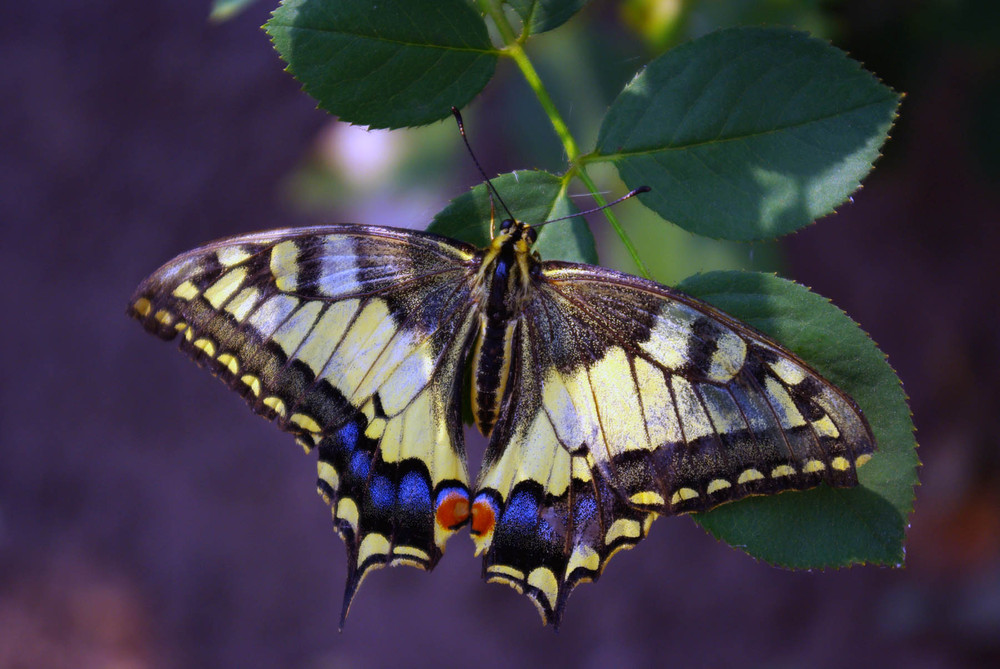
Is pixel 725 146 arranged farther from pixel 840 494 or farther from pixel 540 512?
pixel 540 512

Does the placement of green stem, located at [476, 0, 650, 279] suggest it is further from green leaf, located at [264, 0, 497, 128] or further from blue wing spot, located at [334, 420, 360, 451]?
blue wing spot, located at [334, 420, 360, 451]

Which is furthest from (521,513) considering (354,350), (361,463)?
(354,350)

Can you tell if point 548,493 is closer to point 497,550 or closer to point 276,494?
point 497,550

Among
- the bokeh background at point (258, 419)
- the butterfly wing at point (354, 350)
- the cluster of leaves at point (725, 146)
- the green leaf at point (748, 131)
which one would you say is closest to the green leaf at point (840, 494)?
the cluster of leaves at point (725, 146)

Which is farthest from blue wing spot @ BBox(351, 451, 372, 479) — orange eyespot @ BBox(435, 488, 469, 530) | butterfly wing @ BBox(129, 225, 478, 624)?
orange eyespot @ BBox(435, 488, 469, 530)

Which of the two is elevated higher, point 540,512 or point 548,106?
point 548,106

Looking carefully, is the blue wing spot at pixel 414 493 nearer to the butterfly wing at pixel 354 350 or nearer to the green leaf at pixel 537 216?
the butterfly wing at pixel 354 350

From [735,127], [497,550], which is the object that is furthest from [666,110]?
[497,550]
